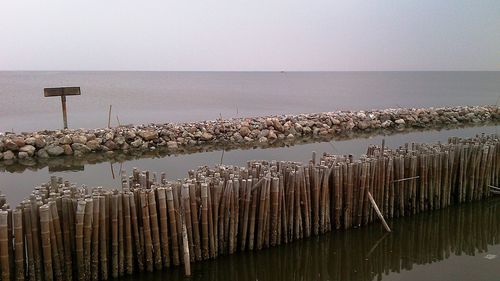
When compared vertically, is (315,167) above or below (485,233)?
above

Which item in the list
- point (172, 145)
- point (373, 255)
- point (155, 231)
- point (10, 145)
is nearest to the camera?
point (155, 231)

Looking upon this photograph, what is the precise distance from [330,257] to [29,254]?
16.9 feet

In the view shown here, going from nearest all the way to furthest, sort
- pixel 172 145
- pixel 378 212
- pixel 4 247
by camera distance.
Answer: pixel 4 247
pixel 378 212
pixel 172 145

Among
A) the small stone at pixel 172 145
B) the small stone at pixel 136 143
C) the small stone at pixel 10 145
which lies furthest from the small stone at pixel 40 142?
the small stone at pixel 172 145

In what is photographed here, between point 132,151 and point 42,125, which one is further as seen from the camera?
point 42,125

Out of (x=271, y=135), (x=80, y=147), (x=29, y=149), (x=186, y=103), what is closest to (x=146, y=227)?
(x=80, y=147)

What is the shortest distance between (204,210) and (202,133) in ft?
43.2

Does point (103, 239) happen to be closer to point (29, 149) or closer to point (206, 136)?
point (29, 149)

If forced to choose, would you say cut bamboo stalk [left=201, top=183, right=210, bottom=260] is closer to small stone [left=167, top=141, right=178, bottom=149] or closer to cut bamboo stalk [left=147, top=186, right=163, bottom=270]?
cut bamboo stalk [left=147, top=186, right=163, bottom=270]

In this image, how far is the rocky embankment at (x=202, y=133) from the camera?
57.0 ft

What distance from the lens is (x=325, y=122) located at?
24188 mm

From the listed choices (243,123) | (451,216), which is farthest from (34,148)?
(451,216)

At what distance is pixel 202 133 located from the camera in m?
20.5

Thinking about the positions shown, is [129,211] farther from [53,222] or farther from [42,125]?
[42,125]
